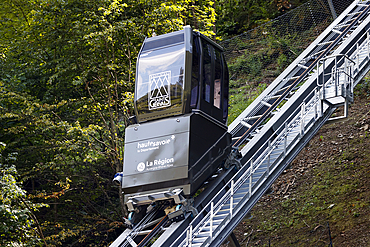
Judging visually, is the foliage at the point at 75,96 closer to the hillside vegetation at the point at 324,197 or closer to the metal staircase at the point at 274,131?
the metal staircase at the point at 274,131

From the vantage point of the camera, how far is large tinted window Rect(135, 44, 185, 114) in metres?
9.37

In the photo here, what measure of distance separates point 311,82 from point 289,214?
5352 mm

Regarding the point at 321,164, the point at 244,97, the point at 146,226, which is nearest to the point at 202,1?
the point at 244,97

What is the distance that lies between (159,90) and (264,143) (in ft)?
8.74

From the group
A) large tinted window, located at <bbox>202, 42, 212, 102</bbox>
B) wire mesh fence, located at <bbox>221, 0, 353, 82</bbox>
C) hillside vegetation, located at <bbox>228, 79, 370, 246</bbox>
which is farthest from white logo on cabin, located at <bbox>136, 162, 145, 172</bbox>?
wire mesh fence, located at <bbox>221, 0, 353, 82</bbox>

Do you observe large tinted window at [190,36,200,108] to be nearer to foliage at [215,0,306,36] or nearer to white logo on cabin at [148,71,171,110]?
white logo on cabin at [148,71,171,110]

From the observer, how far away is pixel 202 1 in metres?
19.5

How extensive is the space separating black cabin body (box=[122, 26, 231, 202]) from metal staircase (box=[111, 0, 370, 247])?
60 centimetres

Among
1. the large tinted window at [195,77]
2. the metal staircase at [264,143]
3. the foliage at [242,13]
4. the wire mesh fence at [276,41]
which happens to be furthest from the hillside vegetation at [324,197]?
the foliage at [242,13]

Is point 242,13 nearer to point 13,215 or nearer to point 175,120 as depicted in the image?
point 175,120

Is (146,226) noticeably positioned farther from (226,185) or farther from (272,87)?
(272,87)

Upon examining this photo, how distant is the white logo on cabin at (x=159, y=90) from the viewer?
9453mm

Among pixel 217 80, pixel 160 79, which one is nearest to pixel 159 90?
pixel 160 79

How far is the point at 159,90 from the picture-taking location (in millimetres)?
9578
